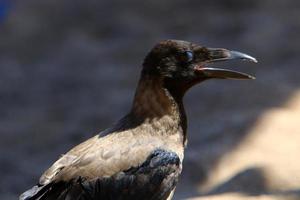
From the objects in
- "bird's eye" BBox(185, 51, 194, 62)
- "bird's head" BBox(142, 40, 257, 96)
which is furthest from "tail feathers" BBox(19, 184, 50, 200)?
"bird's eye" BBox(185, 51, 194, 62)

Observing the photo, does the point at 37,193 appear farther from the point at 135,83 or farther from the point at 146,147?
the point at 135,83

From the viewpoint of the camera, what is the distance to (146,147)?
5566 millimetres

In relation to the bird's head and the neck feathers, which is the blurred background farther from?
the bird's head

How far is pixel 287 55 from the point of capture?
10.1 m

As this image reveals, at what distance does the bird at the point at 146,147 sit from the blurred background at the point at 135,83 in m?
0.83

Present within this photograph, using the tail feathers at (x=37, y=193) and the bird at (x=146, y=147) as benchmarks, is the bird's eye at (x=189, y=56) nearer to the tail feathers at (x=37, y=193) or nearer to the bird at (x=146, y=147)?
the bird at (x=146, y=147)

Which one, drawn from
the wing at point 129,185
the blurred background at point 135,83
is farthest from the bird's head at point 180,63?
the blurred background at point 135,83

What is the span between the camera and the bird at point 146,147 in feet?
17.7

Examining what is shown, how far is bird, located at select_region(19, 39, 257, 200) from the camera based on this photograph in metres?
5.38

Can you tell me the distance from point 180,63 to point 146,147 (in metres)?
0.56

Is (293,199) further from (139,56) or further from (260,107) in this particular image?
(139,56)

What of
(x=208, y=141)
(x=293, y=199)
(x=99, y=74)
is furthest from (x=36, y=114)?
(x=293, y=199)

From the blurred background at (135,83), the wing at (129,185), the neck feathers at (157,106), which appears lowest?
the wing at (129,185)

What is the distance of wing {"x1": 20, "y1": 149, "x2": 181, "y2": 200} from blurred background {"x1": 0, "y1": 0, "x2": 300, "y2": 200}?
0.84m
